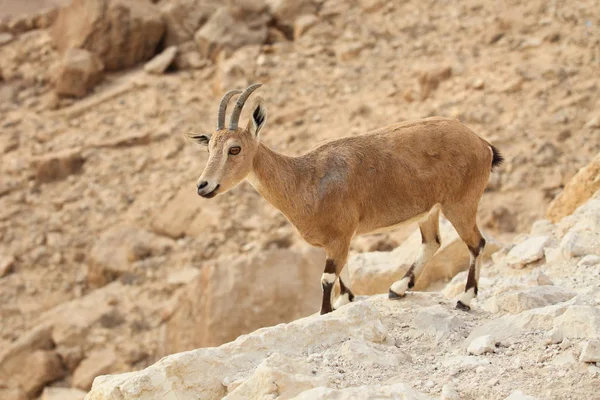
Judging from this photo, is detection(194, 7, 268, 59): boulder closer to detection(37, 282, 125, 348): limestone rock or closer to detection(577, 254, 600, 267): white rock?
detection(37, 282, 125, 348): limestone rock

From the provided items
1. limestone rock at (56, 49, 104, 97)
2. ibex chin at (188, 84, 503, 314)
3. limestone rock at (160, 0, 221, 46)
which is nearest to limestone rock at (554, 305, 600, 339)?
ibex chin at (188, 84, 503, 314)

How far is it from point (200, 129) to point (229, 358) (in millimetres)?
12628

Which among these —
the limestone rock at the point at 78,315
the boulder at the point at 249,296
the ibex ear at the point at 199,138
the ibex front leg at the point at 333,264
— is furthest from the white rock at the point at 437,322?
the limestone rock at the point at 78,315

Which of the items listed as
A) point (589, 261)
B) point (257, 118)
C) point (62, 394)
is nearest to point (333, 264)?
point (257, 118)

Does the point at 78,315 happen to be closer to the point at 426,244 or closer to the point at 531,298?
the point at 426,244

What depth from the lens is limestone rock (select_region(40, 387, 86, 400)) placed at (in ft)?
42.9

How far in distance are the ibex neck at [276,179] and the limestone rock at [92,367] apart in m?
7.53

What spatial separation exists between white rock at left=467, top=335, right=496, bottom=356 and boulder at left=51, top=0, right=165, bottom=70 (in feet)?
53.0

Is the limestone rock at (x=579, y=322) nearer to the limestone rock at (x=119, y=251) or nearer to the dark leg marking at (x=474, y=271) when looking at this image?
the dark leg marking at (x=474, y=271)

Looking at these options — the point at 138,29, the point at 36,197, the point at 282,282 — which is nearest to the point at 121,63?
the point at 138,29

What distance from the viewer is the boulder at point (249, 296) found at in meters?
11.9

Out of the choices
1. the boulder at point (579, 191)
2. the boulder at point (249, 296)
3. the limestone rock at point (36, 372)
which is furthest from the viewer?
the limestone rock at point (36, 372)

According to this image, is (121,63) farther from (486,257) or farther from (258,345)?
(258,345)

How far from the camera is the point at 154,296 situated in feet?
49.5
